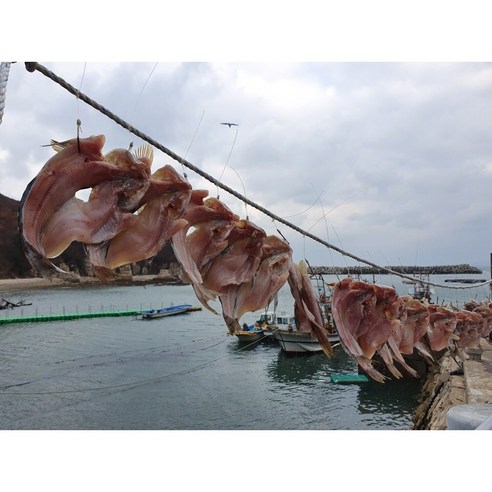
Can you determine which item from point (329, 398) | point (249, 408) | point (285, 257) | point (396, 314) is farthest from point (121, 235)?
point (329, 398)

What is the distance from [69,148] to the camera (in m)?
1.70

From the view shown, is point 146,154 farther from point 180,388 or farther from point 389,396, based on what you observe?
point 180,388

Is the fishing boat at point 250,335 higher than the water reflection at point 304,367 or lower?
higher

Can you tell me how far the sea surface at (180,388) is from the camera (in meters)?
18.1

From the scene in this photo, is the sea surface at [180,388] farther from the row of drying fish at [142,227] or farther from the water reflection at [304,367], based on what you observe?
the row of drying fish at [142,227]

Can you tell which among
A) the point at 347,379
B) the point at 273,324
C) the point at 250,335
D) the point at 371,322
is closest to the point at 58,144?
the point at 371,322

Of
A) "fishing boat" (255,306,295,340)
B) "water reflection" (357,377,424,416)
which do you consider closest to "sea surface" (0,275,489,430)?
"water reflection" (357,377,424,416)

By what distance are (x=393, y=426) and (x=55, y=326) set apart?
111 feet

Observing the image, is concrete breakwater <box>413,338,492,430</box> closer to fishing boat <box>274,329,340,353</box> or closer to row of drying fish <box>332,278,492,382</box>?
row of drying fish <box>332,278,492,382</box>

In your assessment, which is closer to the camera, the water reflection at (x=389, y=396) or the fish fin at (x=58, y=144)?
the fish fin at (x=58, y=144)

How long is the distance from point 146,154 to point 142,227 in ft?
1.02

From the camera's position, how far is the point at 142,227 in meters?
1.93

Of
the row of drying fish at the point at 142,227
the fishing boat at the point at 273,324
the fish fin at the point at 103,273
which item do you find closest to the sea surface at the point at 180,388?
the fishing boat at the point at 273,324

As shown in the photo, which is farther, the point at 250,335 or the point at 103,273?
the point at 250,335
